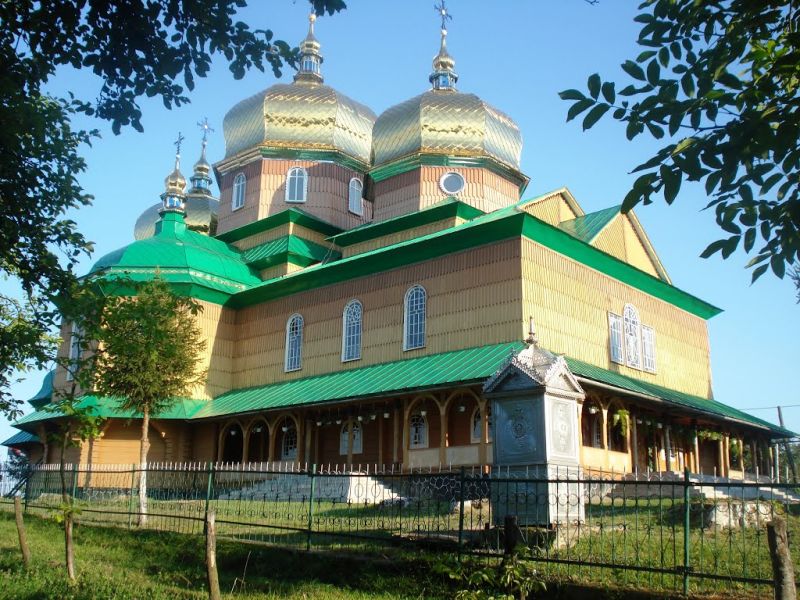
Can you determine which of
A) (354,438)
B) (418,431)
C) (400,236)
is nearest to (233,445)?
(354,438)

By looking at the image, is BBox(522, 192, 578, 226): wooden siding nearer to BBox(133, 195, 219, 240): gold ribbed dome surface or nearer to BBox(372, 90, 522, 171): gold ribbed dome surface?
BBox(372, 90, 522, 171): gold ribbed dome surface

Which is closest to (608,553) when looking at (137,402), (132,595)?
(132,595)

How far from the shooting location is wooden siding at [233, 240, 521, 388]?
1852 cm

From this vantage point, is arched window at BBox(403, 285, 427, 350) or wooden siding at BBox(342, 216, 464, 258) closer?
arched window at BBox(403, 285, 427, 350)

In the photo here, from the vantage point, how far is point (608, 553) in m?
8.55

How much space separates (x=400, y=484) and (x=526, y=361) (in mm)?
8068

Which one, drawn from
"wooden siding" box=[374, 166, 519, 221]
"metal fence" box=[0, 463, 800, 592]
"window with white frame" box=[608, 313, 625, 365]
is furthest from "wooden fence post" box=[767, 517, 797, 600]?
"wooden siding" box=[374, 166, 519, 221]

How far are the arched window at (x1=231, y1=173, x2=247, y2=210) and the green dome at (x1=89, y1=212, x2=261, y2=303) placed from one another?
2.41 m

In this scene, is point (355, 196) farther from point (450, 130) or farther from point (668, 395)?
point (668, 395)

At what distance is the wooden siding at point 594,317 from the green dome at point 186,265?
10440mm

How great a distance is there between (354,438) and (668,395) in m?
7.74

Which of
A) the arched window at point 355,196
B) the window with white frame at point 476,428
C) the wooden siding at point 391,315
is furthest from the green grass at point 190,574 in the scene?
the arched window at point 355,196

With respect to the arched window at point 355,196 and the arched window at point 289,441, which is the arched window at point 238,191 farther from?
the arched window at point 289,441

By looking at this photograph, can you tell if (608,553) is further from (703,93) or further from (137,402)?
(137,402)
